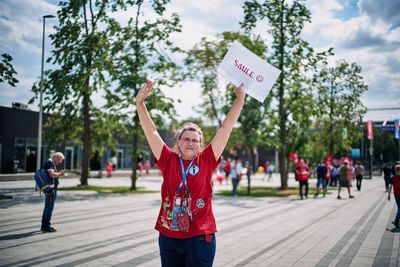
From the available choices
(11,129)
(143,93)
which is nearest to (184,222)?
(143,93)

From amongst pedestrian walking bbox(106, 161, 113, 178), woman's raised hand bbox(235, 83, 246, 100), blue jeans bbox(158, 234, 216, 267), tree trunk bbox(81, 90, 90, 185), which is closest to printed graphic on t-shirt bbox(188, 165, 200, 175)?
blue jeans bbox(158, 234, 216, 267)

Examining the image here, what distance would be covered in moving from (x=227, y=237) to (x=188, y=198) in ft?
20.5

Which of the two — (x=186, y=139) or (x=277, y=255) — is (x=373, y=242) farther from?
(x=186, y=139)

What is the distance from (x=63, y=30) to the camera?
73.0 feet

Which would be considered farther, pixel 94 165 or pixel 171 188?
pixel 94 165

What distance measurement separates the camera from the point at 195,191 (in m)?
3.09

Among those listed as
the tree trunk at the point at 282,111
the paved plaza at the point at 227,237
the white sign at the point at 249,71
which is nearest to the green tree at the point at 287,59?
the tree trunk at the point at 282,111

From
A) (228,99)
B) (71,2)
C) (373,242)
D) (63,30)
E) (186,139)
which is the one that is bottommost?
(373,242)

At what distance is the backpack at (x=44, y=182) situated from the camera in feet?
30.2

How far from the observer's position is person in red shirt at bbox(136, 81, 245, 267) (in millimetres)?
2996

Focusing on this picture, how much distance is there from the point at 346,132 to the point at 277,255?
2463 centimetres

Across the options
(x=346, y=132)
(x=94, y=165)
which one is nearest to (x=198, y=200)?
(x=346, y=132)

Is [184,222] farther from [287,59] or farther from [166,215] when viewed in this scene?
[287,59]

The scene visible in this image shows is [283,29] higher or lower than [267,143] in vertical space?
higher
